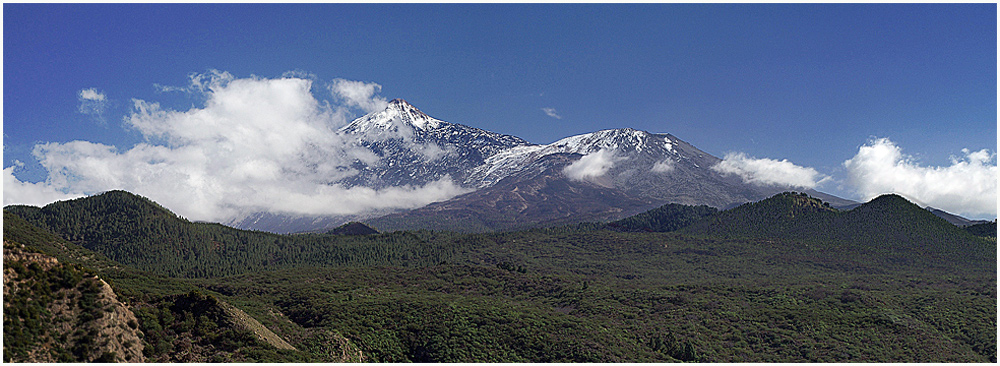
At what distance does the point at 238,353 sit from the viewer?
148 ft

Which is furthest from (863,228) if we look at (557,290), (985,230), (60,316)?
(60,316)

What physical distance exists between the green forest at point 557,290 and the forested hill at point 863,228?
652mm

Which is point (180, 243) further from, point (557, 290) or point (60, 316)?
point (60, 316)

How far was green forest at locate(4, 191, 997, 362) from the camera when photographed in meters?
62.0

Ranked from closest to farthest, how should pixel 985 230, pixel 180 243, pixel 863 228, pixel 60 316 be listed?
1. pixel 60 316
2. pixel 180 243
3. pixel 985 230
4. pixel 863 228

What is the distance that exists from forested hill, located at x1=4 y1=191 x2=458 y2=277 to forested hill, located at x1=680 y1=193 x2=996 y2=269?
100608 millimetres

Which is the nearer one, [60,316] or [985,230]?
[60,316]

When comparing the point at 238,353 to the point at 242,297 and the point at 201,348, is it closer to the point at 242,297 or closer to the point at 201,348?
the point at 201,348

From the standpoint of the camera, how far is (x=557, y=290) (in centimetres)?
10606

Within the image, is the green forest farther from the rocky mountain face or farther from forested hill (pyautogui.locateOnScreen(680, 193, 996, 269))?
forested hill (pyautogui.locateOnScreen(680, 193, 996, 269))

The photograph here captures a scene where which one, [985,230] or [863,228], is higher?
[863,228]

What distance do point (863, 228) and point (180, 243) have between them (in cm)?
18539

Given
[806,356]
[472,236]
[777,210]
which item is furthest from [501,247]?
[806,356]

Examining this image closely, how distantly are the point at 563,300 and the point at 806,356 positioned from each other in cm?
3852
